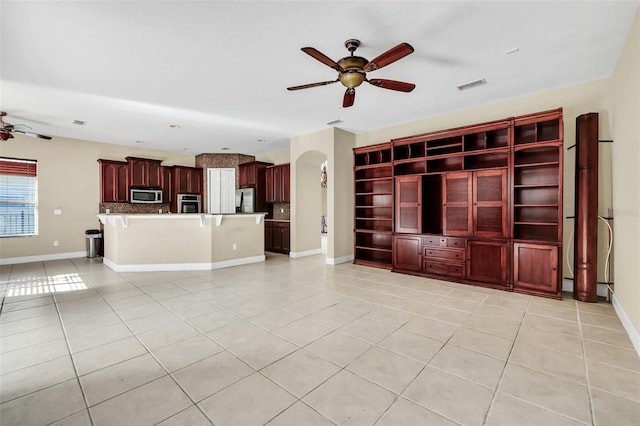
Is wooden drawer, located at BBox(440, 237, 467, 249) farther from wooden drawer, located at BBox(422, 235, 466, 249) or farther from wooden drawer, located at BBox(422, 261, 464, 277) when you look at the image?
wooden drawer, located at BBox(422, 261, 464, 277)

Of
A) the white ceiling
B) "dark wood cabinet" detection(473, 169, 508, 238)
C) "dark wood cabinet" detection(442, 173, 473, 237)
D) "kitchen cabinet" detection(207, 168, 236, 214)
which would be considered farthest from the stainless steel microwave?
"dark wood cabinet" detection(473, 169, 508, 238)

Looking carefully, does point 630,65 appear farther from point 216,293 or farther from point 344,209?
point 216,293

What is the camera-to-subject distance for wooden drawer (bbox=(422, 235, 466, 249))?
179 inches

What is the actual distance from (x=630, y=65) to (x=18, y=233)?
10.4 m

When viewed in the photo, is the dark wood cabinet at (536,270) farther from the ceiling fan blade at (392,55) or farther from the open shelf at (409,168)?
the ceiling fan blade at (392,55)

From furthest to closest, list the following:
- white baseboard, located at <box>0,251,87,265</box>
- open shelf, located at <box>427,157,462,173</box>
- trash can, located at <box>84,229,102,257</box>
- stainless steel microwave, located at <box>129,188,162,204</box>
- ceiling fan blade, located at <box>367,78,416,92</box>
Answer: stainless steel microwave, located at <box>129,188,162,204</box> < trash can, located at <box>84,229,102,257</box> < white baseboard, located at <box>0,251,87,265</box> < open shelf, located at <box>427,157,462,173</box> < ceiling fan blade, located at <box>367,78,416,92</box>

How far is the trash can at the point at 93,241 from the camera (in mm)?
6914

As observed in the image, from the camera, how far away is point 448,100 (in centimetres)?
454

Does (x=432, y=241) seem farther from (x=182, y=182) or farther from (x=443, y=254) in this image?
(x=182, y=182)

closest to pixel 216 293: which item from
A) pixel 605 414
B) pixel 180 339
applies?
pixel 180 339

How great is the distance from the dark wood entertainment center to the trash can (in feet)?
21.3

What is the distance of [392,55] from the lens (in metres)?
2.57

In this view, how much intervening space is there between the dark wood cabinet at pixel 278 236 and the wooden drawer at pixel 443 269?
3.68 m

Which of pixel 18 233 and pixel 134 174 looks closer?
pixel 18 233
